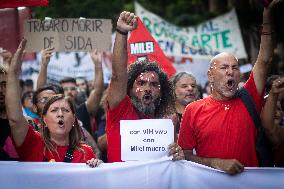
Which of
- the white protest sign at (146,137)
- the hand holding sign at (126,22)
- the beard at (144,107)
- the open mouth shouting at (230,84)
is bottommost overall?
the white protest sign at (146,137)

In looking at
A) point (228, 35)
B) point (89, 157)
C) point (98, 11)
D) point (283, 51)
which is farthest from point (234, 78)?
point (283, 51)

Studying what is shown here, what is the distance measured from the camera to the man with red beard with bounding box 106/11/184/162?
4.75m

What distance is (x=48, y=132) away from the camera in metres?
4.98

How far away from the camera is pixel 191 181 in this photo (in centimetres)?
464

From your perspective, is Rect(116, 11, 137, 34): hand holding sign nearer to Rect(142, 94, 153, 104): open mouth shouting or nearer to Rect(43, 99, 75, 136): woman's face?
Rect(142, 94, 153, 104): open mouth shouting

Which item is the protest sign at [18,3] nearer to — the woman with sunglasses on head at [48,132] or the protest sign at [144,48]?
the woman with sunglasses on head at [48,132]

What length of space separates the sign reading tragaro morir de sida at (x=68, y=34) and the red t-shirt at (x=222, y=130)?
2235 mm

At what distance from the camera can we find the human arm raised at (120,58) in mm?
4719

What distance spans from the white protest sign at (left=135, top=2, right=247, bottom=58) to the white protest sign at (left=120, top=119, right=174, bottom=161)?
7.42 m

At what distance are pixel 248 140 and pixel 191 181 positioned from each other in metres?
0.53

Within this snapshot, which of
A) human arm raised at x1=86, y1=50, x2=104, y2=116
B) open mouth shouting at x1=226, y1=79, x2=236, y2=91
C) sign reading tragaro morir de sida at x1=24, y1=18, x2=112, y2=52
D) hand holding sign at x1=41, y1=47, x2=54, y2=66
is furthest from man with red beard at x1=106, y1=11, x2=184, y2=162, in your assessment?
human arm raised at x1=86, y1=50, x2=104, y2=116

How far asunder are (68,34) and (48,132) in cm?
224

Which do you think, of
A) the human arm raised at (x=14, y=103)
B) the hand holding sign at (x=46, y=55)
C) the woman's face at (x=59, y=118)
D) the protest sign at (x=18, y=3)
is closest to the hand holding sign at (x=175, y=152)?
the woman's face at (x=59, y=118)

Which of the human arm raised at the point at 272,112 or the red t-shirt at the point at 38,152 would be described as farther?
the human arm raised at the point at 272,112
